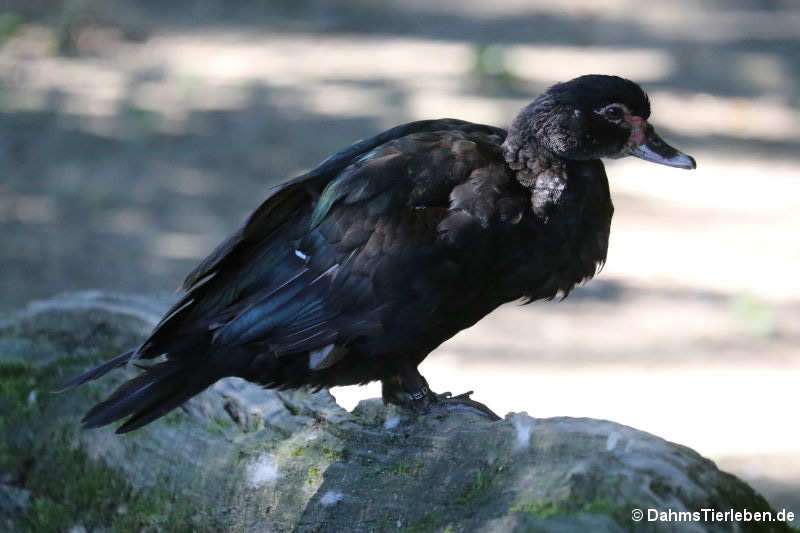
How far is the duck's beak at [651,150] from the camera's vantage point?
239 cm

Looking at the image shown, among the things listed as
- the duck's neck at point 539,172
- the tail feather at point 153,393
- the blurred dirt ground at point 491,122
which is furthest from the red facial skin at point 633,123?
the blurred dirt ground at point 491,122

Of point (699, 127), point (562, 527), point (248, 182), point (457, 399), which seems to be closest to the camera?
point (562, 527)

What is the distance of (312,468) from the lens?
2.06m

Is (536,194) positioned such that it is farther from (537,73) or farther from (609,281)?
(537,73)

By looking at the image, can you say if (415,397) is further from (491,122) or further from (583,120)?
(491,122)

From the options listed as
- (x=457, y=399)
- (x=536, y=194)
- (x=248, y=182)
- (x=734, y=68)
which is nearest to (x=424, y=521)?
(x=457, y=399)

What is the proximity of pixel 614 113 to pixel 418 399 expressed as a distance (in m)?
0.80

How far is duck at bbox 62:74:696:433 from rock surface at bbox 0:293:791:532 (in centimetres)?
16

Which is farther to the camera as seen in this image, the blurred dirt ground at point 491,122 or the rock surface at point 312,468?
the blurred dirt ground at point 491,122

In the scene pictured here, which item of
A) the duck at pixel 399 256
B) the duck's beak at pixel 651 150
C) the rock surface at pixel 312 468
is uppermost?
the duck's beak at pixel 651 150

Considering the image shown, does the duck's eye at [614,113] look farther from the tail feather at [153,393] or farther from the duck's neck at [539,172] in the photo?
the tail feather at [153,393]

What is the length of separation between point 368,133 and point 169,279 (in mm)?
1508

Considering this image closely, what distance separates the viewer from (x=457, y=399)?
7.93ft

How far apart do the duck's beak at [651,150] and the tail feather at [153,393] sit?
110cm
